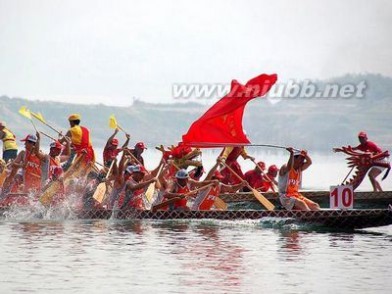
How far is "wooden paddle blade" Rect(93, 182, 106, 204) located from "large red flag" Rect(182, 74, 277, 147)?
295 cm

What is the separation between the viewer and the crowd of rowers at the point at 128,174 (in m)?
32.6

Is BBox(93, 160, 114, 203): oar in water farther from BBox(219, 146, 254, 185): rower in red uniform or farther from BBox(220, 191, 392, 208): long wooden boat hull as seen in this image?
BBox(220, 191, 392, 208): long wooden boat hull

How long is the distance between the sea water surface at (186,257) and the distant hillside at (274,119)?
128 m

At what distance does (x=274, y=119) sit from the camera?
18725 cm

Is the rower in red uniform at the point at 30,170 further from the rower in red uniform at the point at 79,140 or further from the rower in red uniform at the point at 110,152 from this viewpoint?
the rower in red uniform at the point at 110,152

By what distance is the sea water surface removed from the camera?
24406 mm

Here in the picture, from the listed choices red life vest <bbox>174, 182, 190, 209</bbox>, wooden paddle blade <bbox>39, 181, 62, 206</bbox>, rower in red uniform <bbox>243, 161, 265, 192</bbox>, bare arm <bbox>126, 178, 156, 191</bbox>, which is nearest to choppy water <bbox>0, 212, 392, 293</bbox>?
red life vest <bbox>174, 182, 190, 209</bbox>

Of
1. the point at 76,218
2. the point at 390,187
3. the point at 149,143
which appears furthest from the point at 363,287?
the point at 149,143

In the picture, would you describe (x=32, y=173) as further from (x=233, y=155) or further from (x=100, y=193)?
(x=233, y=155)

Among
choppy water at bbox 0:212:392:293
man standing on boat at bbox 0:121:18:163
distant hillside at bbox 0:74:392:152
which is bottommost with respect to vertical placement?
choppy water at bbox 0:212:392:293

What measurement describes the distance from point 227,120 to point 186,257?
9.68 m

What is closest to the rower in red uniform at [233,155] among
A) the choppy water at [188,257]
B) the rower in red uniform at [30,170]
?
the choppy water at [188,257]

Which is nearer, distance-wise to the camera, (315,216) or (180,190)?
(315,216)

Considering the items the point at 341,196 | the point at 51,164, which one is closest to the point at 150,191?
the point at 51,164
